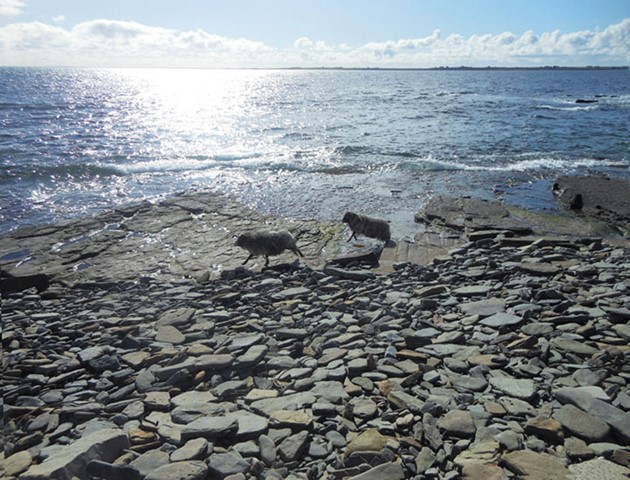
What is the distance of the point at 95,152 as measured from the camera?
25438 millimetres

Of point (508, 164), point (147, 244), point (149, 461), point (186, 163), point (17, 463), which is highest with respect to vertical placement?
point (508, 164)

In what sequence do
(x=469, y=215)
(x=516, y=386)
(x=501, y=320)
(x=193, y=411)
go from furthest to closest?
(x=469, y=215) → (x=501, y=320) → (x=516, y=386) → (x=193, y=411)

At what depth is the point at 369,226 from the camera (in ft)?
36.9

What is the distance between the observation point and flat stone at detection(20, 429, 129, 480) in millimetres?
3480

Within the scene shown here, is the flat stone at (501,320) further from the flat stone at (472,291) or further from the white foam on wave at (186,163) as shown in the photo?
the white foam on wave at (186,163)

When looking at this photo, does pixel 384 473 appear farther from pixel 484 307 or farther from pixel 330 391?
pixel 484 307

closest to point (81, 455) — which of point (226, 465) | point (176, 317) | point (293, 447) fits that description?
point (226, 465)

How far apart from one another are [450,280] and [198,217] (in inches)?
324

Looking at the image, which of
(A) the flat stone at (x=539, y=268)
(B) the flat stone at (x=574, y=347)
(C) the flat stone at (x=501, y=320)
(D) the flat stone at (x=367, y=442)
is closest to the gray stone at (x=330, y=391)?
(D) the flat stone at (x=367, y=442)

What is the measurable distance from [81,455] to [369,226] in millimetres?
8488

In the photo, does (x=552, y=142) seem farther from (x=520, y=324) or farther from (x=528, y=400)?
(x=528, y=400)

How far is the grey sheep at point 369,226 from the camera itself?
11.1m

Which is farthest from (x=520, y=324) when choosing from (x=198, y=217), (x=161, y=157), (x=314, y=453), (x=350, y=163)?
(x=161, y=157)

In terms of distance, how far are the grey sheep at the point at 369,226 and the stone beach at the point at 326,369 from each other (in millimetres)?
1354
